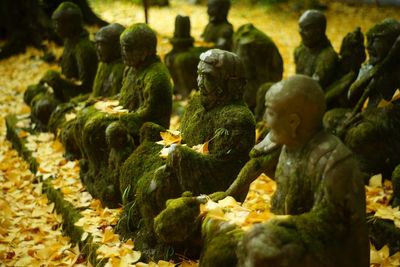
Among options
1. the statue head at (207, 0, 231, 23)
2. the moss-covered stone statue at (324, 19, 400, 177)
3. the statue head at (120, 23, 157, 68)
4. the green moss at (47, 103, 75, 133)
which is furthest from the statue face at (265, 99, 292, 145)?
the statue head at (207, 0, 231, 23)

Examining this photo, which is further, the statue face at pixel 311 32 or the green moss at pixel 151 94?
the statue face at pixel 311 32

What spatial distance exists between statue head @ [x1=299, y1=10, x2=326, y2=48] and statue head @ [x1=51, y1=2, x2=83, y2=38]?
10.1 feet

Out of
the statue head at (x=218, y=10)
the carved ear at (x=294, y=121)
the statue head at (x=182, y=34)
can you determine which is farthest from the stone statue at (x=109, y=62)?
the carved ear at (x=294, y=121)

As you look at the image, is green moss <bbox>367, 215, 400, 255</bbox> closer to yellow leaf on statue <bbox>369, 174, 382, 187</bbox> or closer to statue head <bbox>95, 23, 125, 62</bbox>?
yellow leaf on statue <bbox>369, 174, 382, 187</bbox>

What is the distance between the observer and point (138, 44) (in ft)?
18.7

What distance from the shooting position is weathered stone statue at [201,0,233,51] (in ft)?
32.0

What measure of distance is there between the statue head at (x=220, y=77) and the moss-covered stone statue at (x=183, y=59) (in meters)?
5.02

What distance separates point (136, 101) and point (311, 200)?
303 cm

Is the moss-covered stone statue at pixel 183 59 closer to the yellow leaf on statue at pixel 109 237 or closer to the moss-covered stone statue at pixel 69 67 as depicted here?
the moss-covered stone statue at pixel 69 67

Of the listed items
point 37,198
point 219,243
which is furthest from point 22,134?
point 219,243

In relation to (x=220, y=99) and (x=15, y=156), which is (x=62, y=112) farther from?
(x=220, y=99)

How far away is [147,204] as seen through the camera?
14.8 ft

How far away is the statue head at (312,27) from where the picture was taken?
23.8ft

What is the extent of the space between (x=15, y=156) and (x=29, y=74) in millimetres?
4191
